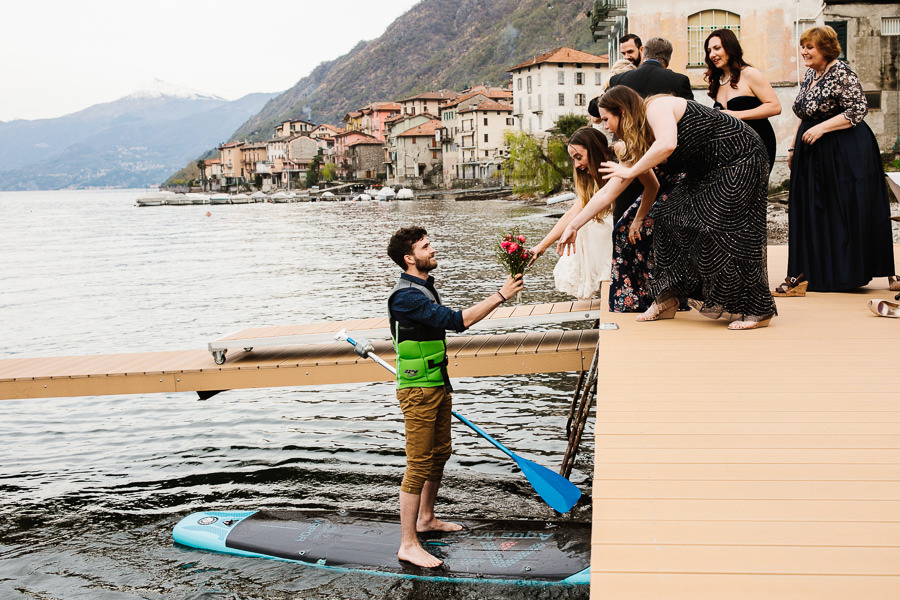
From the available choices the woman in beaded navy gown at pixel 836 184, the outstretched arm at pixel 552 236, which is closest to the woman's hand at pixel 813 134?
the woman in beaded navy gown at pixel 836 184

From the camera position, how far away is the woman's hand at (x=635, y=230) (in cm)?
668

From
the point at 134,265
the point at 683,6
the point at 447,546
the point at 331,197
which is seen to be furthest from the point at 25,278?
the point at 331,197

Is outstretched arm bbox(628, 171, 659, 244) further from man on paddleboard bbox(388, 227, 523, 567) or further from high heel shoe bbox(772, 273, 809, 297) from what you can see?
high heel shoe bbox(772, 273, 809, 297)

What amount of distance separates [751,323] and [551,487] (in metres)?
1.85

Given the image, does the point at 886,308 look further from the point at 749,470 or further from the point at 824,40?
the point at 749,470

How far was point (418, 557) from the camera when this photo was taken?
5.55 m

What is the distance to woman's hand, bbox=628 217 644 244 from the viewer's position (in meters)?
6.68

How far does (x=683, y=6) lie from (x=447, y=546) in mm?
30951

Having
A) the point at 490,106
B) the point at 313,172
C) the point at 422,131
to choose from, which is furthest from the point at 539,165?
the point at 313,172

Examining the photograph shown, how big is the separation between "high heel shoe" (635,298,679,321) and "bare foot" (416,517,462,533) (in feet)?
6.65

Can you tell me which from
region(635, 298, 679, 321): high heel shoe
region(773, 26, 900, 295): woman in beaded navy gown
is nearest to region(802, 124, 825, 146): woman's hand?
region(773, 26, 900, 295): woman in beaded navy gown

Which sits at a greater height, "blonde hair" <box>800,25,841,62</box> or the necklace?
"blonde hair" <box>800,25,841,62</box>

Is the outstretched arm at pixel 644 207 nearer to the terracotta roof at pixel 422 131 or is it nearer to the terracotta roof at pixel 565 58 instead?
the terracotta roof at pixel 565 58

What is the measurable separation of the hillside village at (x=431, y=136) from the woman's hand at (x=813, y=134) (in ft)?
279
